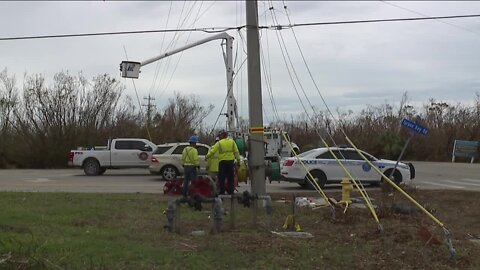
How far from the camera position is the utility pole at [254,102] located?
43.8 feet

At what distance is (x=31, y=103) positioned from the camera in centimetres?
4162

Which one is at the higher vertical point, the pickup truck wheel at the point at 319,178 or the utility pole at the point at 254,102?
the utility pole at the point at 254,102

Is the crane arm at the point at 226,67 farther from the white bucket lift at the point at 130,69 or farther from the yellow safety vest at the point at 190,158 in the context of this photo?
the yellow safety vest at the point at 190,158

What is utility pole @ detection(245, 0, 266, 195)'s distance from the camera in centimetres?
1334

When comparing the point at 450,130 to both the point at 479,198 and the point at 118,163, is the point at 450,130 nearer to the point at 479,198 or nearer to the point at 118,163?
the point at 118,163

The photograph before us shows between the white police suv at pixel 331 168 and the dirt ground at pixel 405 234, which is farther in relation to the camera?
the white police suv at pixel 331 168

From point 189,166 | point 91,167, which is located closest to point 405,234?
point 189,166

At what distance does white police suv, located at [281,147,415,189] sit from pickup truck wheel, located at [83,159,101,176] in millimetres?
11626

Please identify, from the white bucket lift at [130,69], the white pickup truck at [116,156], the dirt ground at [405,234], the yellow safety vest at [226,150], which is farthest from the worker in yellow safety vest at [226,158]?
the white pickup truck at [116,156]

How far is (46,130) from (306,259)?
3474 centimetres

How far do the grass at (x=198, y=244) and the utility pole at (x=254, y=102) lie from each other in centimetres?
144

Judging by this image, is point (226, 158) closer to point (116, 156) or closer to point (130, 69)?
point (130, 69)

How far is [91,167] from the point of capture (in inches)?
1105

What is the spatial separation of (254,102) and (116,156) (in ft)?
51.5
